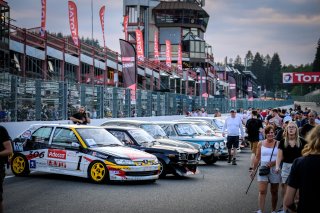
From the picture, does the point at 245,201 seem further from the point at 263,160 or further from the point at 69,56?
the point at 69,56

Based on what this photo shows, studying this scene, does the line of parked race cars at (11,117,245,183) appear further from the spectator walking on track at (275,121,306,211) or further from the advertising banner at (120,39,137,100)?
the advertising banner at (120,39,137,100)

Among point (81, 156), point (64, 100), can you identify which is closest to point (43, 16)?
point (64, 100)

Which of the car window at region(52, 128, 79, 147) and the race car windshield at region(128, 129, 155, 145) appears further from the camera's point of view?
the race car windshield at region(128, 129, 155, 145)

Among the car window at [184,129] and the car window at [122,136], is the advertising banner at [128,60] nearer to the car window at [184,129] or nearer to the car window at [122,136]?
the car window at [184,129]

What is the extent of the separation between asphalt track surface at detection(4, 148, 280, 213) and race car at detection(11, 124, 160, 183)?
258 mm

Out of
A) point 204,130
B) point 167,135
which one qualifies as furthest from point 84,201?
point 204,130

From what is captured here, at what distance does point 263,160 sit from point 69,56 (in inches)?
1448

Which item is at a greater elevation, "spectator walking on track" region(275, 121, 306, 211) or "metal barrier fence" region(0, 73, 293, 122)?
"metal barrier fence" region(0, 73, 293, 122)

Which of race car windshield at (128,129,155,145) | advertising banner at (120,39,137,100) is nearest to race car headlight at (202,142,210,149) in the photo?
race car windshield at (128,129,155,145)

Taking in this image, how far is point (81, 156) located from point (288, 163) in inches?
234

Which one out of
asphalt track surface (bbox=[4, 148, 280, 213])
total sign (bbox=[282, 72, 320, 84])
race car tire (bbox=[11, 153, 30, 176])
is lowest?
asphalt track surface (bbox=[4, 148, 280, 213])

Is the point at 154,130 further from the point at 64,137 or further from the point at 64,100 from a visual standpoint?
the point at 64,100

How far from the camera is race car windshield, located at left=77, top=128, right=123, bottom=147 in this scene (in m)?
14.3

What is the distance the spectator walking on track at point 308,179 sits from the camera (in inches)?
193
